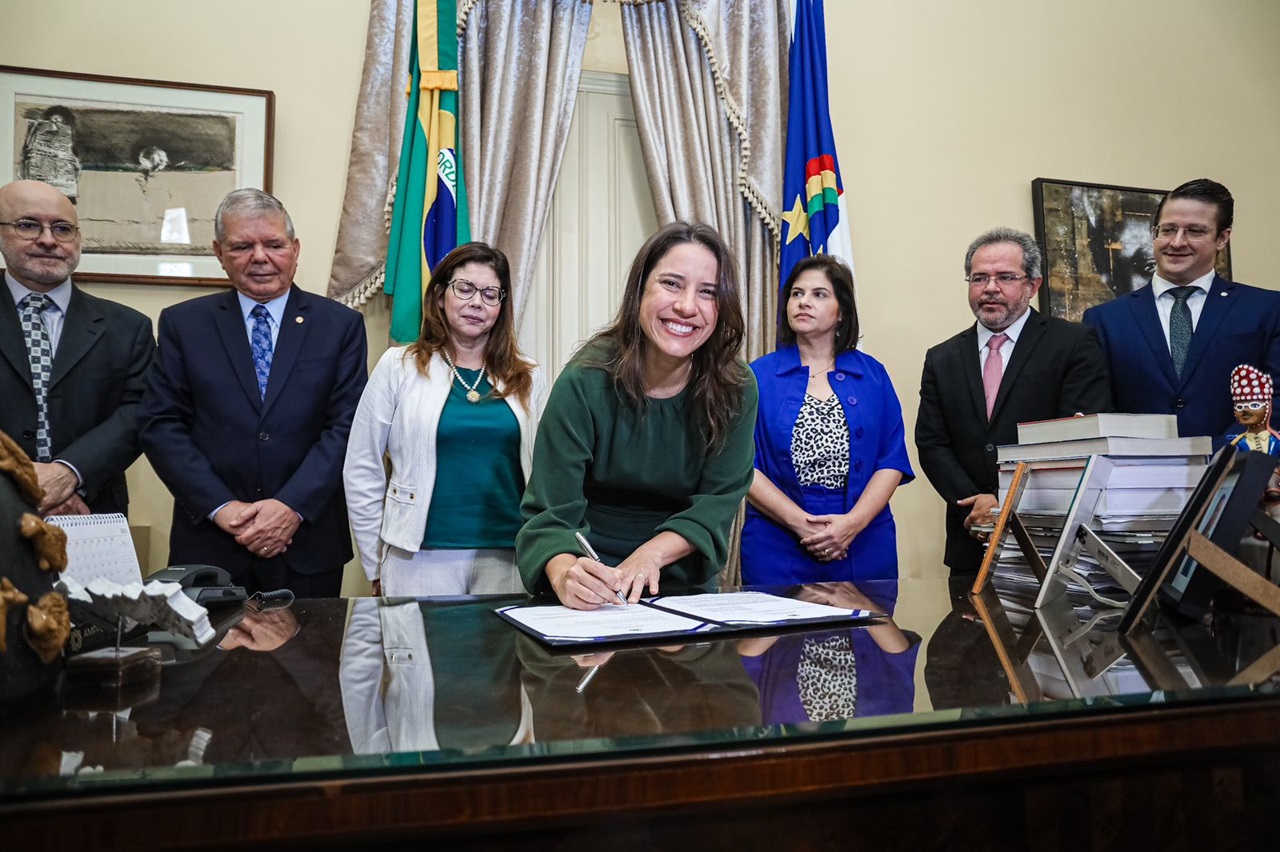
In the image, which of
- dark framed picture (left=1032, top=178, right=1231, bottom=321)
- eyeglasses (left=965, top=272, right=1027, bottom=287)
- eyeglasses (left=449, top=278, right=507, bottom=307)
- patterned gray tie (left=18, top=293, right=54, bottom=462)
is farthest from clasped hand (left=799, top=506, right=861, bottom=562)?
dark framed picture (left=1032, top=178, right=1231, bottom=321)

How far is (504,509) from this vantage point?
2434 mm

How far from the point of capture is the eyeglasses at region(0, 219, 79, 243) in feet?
8.80

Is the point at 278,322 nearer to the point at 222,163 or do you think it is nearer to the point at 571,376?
the point at 222,163

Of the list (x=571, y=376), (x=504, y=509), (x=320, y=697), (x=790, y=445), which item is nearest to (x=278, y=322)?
(x=504, y=509)

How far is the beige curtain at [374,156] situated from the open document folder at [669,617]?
233 cm

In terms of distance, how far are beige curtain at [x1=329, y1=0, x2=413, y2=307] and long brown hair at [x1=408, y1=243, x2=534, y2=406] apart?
897mm

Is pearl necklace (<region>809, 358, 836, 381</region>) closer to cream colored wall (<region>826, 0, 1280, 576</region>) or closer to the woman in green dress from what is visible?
the woman in green dress

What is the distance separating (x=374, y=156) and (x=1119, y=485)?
2.89 meters

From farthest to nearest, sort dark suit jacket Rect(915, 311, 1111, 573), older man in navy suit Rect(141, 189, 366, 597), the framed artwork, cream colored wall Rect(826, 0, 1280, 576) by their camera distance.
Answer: cream colored wall Rect(826, 0, 1280, 576), the framed artwork, dark suit jacket Rect(915, 311, 1111, 573), older man in navy suit Rect(141, 189, 366, 597)

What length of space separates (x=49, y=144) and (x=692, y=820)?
3.54m

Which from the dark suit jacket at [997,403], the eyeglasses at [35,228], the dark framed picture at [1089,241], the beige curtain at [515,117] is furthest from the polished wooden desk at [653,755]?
the dark framed picture at [1089,241]

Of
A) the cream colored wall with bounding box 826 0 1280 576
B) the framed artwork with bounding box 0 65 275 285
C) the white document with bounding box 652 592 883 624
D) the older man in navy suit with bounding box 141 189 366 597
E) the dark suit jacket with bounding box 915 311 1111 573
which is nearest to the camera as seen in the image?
the white document with bounding box 652 592 883 624

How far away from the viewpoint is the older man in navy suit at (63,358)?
8.40 ft

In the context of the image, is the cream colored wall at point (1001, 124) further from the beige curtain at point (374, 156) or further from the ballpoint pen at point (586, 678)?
the ballpoint pen at point (586, 678)
